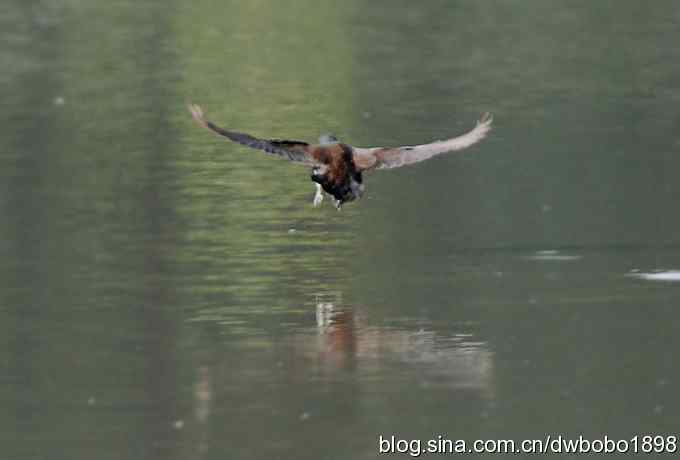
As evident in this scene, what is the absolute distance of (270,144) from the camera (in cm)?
1212

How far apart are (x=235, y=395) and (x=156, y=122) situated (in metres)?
12.7

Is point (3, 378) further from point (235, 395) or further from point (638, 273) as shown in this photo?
point (638, 273)

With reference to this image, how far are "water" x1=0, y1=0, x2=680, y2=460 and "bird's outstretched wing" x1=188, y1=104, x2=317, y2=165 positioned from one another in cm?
125

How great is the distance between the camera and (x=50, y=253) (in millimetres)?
16531

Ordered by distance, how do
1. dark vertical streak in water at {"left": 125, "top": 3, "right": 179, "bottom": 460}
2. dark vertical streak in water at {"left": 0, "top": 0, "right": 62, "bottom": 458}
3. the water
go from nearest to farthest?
1. dark vertical streak in water at {"left": 125, "top": 3, "right": 179, "bottom": 460}
2. the water
3. dark vertical streak in water at {"left": 0, "top": 0, "right": 62, "bottom": 458}

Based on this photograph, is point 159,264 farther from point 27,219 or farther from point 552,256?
point 552,256

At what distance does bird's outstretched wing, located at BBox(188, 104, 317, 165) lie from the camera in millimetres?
11859

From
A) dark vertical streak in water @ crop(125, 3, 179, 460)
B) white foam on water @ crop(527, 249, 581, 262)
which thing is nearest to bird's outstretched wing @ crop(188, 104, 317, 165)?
dark vertical streak in water @ crop(125, 3, 179, 460)

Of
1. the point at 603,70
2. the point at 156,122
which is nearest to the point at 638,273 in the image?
the point at 156,122

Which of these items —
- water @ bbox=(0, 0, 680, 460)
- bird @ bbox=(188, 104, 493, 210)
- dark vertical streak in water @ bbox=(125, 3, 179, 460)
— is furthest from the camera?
bird @ bbox=(188, 104, 493, 210)

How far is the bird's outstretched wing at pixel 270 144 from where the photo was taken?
11.9m

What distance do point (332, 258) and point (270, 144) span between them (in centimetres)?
425

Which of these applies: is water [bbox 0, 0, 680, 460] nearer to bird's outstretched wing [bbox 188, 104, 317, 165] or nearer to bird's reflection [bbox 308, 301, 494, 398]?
bird's reflection [bbox 308, 301, 494, 398]

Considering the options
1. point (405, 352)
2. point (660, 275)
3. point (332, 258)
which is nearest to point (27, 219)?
point (332, 258)
